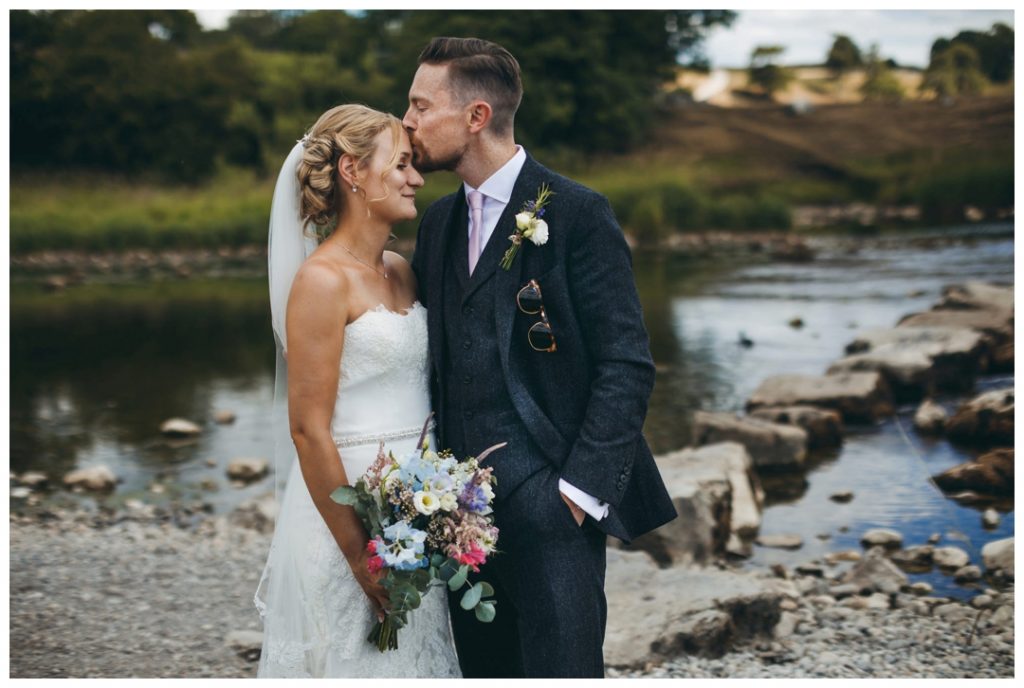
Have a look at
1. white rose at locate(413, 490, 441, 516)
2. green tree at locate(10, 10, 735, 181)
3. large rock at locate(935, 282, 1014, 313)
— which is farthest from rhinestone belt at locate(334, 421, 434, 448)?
green tree at locate(10, 10, 735, 181)

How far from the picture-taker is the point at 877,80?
2275 cm

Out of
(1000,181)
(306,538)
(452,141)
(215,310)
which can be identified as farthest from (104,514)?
(1000,181)

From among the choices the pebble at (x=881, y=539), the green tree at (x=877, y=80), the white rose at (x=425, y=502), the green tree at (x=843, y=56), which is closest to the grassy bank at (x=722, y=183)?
the green tree at (x=877, y=80)

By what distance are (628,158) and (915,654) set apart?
2105 cm

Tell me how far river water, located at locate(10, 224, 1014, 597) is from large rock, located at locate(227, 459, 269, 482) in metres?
0.13

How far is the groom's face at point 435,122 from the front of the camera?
3.10m

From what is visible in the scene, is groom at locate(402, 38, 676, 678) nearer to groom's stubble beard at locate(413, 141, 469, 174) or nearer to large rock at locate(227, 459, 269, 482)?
groom's stubble beard at locate(413, 141, 469, 174)

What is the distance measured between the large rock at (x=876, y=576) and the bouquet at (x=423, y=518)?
11.0ft

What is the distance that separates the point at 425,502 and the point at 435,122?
107 cm

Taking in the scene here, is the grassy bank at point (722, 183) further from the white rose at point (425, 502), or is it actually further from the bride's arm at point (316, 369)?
the white rose at point (425, 502)

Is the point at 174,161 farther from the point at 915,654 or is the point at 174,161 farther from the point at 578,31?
the point at 915,654

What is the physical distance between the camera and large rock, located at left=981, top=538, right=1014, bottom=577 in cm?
585

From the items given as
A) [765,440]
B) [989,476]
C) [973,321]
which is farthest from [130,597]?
[973,321]

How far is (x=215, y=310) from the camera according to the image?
17031mm
